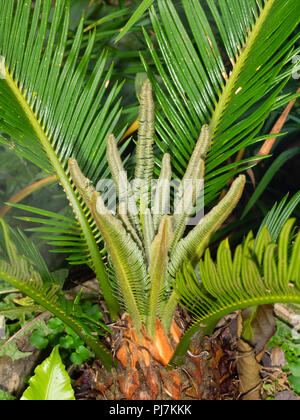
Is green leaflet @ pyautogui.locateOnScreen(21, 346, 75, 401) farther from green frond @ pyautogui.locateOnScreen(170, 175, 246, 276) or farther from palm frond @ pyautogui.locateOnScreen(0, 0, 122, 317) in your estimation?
green frond @ pyautogui.locateOnScreen(170, 175, 246, 276)

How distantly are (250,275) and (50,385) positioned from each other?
15.5 inches

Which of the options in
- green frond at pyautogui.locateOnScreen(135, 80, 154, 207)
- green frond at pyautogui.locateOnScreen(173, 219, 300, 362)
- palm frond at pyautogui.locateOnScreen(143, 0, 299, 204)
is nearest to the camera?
green frond at pyautogui.locateOnScreen(173, 219, 300, 362)

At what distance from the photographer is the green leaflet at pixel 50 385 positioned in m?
0.69

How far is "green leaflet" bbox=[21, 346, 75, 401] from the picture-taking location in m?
0.69

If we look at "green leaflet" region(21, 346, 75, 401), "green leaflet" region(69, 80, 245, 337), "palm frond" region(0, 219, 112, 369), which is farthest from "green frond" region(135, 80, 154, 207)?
"green leaflet" region(21, 346, 75, 401)

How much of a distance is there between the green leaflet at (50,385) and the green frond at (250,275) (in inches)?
9.8

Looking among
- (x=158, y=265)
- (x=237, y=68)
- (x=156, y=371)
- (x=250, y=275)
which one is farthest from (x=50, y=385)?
(x=237, y=68)

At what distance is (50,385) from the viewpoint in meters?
0.69

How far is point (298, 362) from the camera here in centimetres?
92

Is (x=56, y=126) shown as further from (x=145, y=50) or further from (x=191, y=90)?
(x=145, y=50)

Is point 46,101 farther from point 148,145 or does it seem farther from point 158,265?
point 158,265

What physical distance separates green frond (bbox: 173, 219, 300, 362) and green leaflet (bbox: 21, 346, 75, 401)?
0.82 ft

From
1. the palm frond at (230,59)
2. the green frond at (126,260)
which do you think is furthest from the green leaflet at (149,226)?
the palm frond at (230,59)

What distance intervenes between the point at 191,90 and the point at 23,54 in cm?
33
